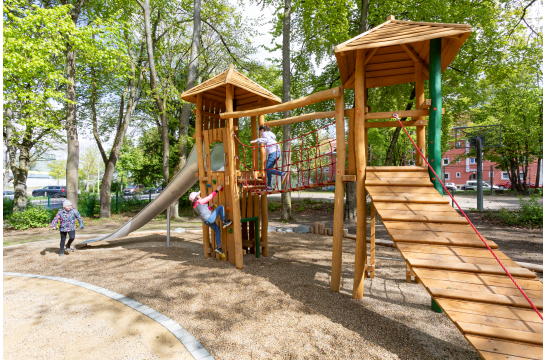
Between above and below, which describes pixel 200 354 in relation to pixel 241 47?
below

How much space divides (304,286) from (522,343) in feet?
9.61

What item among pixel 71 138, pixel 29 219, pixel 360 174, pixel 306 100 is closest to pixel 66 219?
pixel 306 100

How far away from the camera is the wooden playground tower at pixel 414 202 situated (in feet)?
8.36

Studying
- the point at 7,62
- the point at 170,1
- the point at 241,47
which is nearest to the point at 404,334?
the point at 7,62

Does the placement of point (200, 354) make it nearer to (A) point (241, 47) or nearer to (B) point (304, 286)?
(B) point (304, 286)

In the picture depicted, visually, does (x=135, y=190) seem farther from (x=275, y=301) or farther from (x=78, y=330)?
(x=275, y=301)

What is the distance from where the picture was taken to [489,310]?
258 centimetres

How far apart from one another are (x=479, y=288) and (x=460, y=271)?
0.22m

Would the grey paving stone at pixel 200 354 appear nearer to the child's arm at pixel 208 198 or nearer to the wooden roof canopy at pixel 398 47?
the child's arm at pixel 208 198

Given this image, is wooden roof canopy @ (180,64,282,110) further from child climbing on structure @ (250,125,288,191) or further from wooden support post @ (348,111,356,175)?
wooden support post @ (348,111,356,175)

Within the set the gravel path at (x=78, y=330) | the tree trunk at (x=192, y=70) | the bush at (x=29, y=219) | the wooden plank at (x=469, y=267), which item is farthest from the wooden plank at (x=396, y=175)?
the bush at (x=29, y=219)

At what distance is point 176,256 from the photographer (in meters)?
6.80

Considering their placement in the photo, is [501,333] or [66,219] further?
[66,219]

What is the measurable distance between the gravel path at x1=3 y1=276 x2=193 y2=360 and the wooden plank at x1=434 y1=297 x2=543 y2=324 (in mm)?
2545
